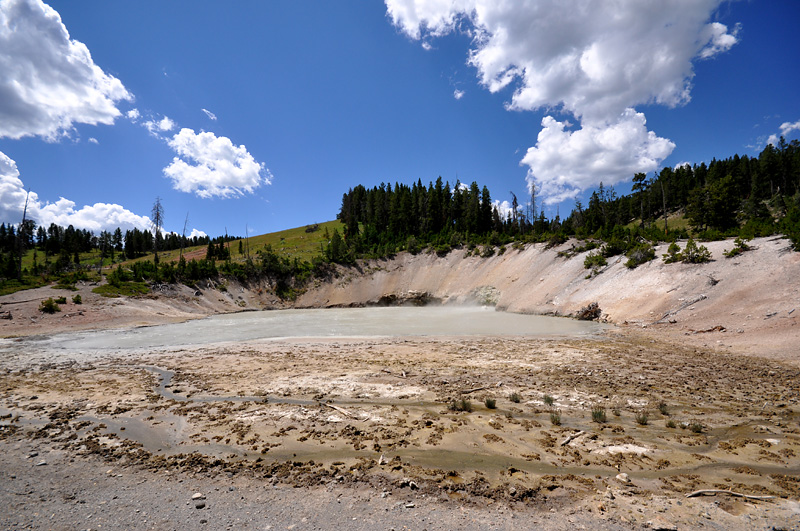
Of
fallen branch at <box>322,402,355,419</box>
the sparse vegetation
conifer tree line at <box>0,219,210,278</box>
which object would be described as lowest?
fallen branch at <box>322,402,355,419</box>

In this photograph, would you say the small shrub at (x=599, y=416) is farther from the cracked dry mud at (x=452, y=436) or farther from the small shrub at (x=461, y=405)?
the small shrub at (x=461, y=405)

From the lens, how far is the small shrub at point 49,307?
3016 cm

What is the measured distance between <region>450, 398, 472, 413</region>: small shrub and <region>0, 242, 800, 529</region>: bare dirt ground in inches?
4.8

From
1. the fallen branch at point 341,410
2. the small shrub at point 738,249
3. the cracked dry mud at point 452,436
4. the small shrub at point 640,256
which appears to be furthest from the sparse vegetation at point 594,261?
the fallen branch at point 341,410

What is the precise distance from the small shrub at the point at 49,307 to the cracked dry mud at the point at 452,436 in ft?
79.0

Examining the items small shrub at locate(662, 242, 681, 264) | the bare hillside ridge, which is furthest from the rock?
small shrub at locate(662, 242, 681, 264)

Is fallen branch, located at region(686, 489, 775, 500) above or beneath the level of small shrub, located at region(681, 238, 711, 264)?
beneath

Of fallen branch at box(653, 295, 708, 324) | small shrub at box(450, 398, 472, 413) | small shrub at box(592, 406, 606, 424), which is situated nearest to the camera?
Result: small shrub at box(592, 406, 606, 424)

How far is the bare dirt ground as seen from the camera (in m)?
4.49

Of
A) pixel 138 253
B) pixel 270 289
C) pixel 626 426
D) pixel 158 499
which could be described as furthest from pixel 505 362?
pixel 138 253

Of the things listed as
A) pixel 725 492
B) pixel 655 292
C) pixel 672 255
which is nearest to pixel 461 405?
pixel 725 492

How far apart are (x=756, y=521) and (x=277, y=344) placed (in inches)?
793

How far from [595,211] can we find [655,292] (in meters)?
82.3

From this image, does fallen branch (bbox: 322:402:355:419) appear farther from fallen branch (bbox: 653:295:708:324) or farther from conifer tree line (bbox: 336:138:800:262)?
conifer tree line (bbox: 336:138:800:262)
